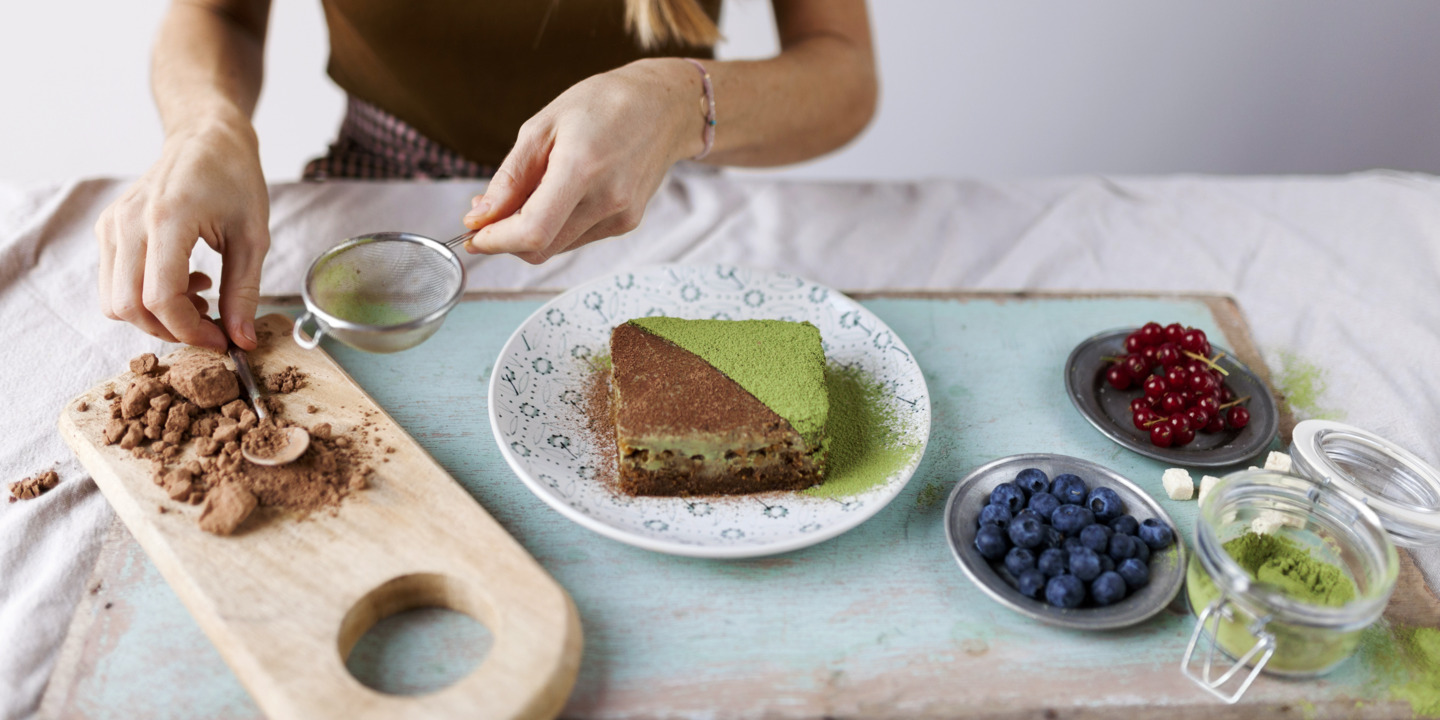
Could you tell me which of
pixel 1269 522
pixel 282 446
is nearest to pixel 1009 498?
pixel 1269 522

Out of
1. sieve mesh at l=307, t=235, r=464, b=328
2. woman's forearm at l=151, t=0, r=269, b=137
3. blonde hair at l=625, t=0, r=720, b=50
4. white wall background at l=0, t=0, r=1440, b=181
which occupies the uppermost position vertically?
blonde hair at l=625, t=0, r=720, b=50

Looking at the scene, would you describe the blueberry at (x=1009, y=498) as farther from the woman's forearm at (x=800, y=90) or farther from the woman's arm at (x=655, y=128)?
the woman's forearm at (x=800, y=90)

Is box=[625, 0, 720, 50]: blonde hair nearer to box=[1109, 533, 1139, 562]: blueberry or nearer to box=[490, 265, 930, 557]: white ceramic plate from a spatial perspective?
box=[490, 265, 930, 557]: white ceramic plate

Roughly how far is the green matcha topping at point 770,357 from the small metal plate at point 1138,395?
574mm

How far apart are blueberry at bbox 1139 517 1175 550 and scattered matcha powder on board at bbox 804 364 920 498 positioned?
0.39 metres

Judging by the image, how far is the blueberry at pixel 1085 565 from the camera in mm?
1346

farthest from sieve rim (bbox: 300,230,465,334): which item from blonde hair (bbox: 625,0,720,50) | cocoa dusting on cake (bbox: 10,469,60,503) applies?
blonde hair (bbox: 625,0,720,50)

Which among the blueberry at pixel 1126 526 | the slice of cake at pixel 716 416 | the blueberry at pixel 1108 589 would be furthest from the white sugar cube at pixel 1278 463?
the slice of cake at pixel 716 416

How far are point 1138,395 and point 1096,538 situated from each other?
60 centimetres

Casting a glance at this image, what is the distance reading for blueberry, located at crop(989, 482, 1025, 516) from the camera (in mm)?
1468

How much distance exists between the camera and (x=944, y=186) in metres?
2.67

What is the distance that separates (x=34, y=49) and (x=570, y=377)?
360 centimetres

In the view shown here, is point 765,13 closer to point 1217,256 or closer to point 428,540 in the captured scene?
point 1217,256

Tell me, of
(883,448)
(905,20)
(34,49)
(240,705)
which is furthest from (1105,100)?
(34,49)
